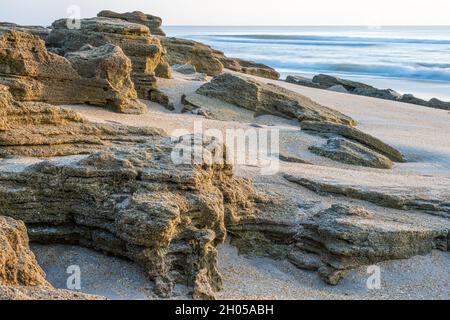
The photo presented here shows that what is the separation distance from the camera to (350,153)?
10.2 m

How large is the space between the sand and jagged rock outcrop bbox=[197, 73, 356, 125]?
1.16 feet

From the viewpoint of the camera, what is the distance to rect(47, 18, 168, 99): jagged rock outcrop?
13266 millimetres

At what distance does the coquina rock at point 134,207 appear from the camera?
17.0ft

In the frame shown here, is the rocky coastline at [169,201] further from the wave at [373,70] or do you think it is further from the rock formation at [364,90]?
the wave at [373,70]

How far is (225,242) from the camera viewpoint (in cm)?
625

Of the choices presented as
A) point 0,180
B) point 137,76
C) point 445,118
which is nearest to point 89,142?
point 0,180

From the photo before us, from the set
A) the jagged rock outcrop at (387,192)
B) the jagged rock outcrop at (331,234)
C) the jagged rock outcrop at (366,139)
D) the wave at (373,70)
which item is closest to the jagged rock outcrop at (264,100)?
the jagged rock outcrop at (366,139)

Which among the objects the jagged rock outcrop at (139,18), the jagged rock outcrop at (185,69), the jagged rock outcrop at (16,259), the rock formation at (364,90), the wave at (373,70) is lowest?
the wave at (373,70)

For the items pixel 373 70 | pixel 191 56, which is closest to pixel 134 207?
pixel 191 56

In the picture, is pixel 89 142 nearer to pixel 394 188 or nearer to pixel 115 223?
pixel 115 223

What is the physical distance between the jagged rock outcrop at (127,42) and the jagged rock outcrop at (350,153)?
4635mm

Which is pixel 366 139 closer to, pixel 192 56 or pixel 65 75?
pixel 65 75

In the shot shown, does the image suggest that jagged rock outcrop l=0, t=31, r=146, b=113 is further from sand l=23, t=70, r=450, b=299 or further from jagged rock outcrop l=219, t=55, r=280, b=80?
jagged rock outcrop l=219, t=55, r=280, b=80

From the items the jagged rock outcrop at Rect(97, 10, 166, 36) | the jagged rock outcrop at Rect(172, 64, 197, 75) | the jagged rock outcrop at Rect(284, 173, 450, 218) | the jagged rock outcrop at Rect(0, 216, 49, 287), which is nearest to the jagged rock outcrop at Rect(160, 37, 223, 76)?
the jagged rock outcrop at Rect(172, 64, 197, 75)
